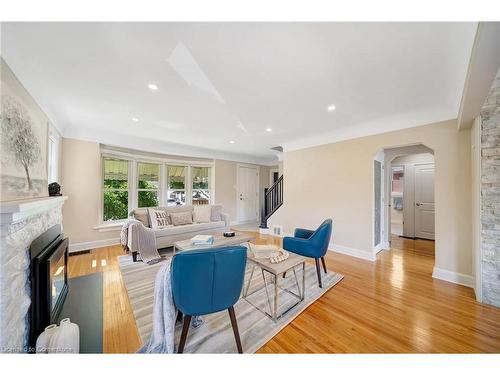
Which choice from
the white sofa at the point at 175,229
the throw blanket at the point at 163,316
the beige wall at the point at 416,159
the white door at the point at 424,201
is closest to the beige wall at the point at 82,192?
the white sofa at the point at 175,229

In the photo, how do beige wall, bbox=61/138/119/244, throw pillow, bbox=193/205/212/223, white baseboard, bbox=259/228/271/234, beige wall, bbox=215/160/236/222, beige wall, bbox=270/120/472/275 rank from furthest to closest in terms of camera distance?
beige wall, bbox=215/160/236/222 → white baseboard, bbox=259/228/271/234 → throw pillow, bbox=193/205/212/223 → beige wall, bbox=61/138/119/244 → beige wall, bbox=270/120/472/275

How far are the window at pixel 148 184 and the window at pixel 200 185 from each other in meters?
1.06

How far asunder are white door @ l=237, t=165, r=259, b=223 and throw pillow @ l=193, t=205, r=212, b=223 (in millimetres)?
2176

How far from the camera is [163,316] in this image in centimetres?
134

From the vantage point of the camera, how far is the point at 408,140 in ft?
9.65

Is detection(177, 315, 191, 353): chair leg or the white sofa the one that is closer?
detection(177, 315, 191, 353): chair leg

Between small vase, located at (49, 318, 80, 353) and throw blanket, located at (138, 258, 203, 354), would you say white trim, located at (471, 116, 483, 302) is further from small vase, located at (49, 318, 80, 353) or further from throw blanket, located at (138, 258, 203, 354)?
small vase, located at (49, 318, 80, 353)

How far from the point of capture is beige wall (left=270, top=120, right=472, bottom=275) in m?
2.49

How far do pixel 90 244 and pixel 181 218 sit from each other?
1.90 m

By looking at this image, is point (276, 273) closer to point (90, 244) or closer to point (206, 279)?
point (206, 279)

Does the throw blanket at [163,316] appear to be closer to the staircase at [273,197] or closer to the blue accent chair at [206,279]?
the blue accent chair at [206,279]

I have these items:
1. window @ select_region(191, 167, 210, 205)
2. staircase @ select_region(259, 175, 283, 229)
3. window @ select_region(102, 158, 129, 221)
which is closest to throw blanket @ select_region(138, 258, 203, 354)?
window @ select_region(102, 158, 129, 221)
